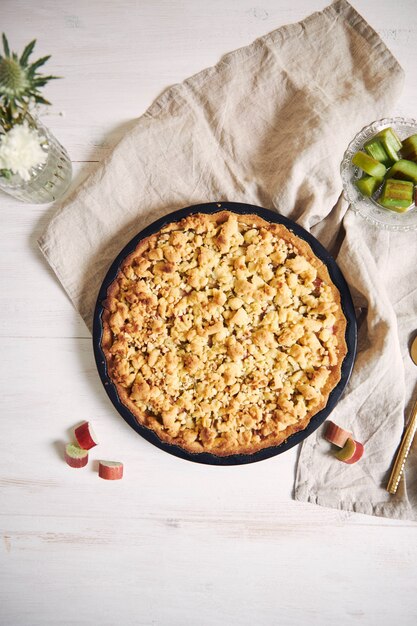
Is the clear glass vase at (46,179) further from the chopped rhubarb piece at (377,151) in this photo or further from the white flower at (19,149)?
the chopped rhubarb piece at (377,151)

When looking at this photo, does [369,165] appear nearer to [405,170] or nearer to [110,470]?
[405,170]

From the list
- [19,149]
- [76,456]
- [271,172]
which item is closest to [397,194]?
[271,172]

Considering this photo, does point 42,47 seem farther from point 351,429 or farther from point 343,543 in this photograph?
point 343,543

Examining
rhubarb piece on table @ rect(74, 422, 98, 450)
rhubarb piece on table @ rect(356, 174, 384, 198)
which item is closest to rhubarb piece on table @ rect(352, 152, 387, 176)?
rhubarb piece on table @ rect(356, 174, 384, 198)

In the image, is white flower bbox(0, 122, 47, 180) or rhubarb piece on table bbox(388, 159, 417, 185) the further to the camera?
rhubarb piece on table bbox(388, 159, 417, 185)

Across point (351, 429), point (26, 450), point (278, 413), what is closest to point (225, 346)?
point (278, 413)

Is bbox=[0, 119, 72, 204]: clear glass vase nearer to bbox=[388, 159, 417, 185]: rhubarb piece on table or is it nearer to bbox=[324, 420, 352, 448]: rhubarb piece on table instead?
bbox=[388, 159, 417, 185]: rhubarb piece on table
